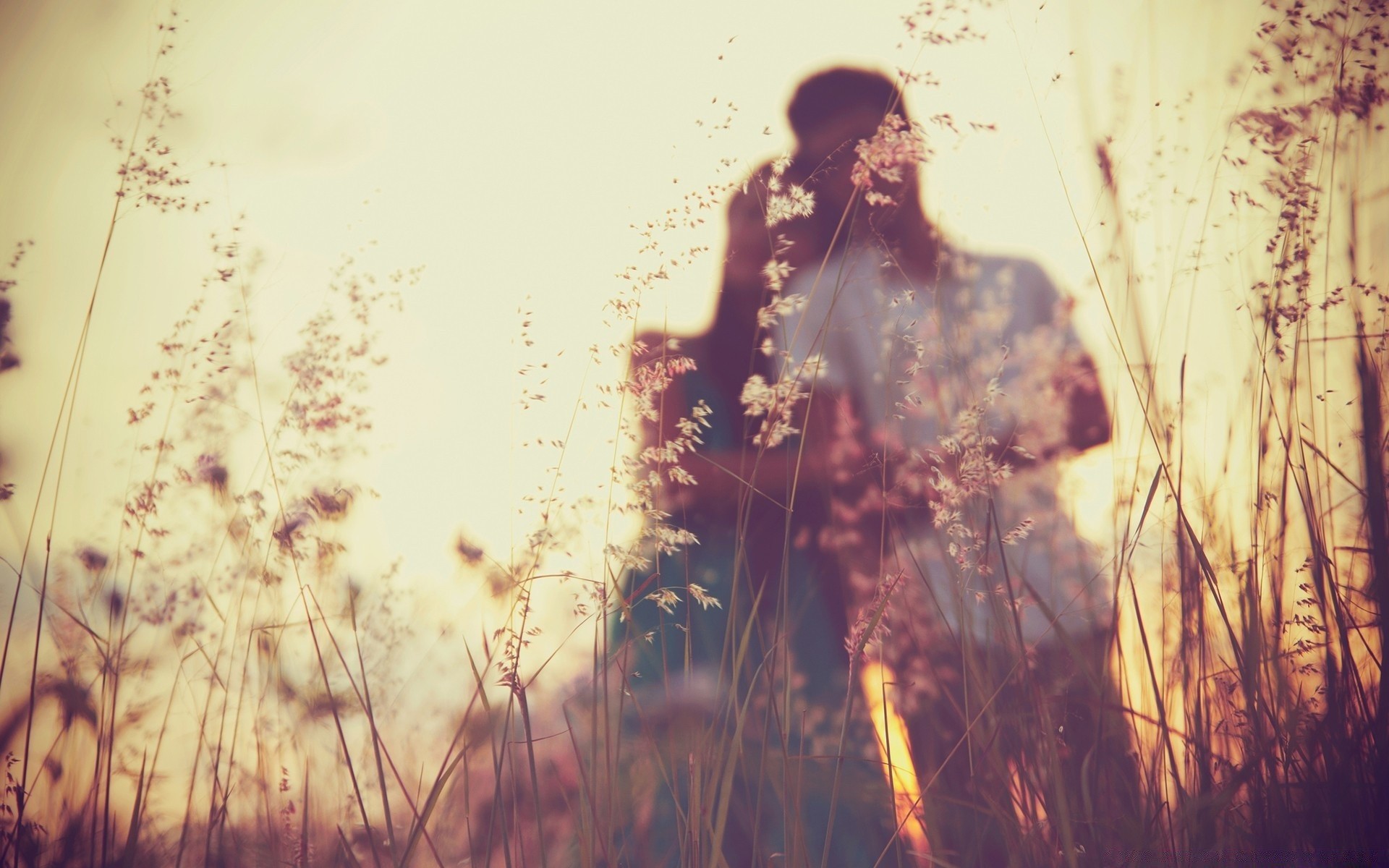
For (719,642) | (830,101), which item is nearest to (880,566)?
(719,642)

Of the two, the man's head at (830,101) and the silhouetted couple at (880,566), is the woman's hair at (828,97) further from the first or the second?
the silhouetted couple at (880,566)

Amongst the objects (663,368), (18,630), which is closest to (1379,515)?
(663,368)

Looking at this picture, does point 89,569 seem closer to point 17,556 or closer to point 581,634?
point 17,556

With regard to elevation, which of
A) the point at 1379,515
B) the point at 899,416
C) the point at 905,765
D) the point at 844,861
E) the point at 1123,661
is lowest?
the point at 844,861

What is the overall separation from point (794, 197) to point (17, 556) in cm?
108

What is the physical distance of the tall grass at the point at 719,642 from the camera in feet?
2.42

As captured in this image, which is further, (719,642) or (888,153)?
(719,642)

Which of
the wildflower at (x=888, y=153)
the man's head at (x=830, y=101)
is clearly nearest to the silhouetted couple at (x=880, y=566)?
the wildflower at (x=888, y=153)

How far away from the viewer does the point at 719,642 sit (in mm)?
1194

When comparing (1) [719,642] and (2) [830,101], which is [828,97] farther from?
(1) [719,642]

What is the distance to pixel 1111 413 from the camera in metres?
1.03

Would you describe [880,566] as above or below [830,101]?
below

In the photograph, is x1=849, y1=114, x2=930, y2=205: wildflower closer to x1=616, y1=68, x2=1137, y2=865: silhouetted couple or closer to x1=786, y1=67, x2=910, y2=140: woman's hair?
x1=616, y1=68, x2=1137, y2=865: silhouetted couple

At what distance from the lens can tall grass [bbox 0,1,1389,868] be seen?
2.42ft
